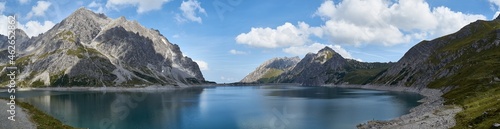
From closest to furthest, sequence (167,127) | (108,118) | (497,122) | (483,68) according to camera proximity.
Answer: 1. (497,122)
2. (167,127)
3. (108,118)
4. (483,68)

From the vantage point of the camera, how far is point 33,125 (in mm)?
48062

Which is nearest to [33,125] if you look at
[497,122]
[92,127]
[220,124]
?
[92,127]

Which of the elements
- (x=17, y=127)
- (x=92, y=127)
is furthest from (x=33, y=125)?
(x=92, y=127)

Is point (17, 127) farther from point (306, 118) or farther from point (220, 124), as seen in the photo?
point (306, 118)

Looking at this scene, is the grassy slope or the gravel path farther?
the gravel path

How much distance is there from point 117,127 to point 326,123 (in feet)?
166

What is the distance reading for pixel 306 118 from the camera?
9906cm

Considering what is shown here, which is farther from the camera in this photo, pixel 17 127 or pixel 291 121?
Answer: pixel 291 121

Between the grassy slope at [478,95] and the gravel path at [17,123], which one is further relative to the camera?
the gravel path at [17,123]

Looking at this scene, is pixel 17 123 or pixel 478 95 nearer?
pixel 17 123

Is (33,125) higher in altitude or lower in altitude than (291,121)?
higher

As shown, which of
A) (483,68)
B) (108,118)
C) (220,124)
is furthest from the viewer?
(483,68)

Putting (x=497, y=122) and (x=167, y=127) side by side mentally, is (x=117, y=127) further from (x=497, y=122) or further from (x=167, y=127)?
(x=497, y=122)

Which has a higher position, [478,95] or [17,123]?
[17,123]
